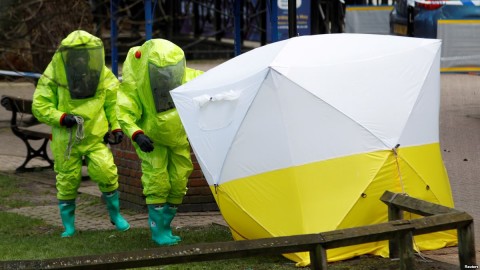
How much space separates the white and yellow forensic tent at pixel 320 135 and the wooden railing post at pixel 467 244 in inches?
36.9

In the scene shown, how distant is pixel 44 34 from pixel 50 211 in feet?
17.7

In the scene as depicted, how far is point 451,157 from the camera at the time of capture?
41.6 ft

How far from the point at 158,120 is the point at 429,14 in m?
7.89

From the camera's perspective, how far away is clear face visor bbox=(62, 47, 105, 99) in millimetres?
9391

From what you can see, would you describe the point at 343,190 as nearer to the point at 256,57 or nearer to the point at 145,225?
the point at 256,57

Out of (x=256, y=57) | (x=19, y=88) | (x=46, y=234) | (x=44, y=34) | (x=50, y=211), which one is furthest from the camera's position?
(x=19, y=88)

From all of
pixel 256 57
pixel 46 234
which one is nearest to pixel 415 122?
pixel 256 57

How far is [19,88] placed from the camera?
758 inches

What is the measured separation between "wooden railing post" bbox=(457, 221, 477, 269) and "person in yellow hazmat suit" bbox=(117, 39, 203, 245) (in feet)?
8.78

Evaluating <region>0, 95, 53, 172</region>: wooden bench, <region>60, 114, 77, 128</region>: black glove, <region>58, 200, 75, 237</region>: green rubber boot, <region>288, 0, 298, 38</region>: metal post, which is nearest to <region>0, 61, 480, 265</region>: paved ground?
<region>0, 95, 53, 172</region>: wooden bench

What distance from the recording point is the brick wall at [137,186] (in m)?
10.4

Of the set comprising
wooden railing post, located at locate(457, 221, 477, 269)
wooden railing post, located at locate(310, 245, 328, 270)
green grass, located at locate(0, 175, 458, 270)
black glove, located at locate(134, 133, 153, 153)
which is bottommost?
green grass, located at locate(0, 175, 458, 270)

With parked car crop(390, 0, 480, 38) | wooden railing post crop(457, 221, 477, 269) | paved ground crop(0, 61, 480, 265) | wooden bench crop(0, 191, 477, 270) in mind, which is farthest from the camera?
parked car crop(390, 0, 480, 38)

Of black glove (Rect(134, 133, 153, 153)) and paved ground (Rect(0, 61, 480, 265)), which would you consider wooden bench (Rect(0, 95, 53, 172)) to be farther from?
black glove (Rect(134, 133, 153, 153))
